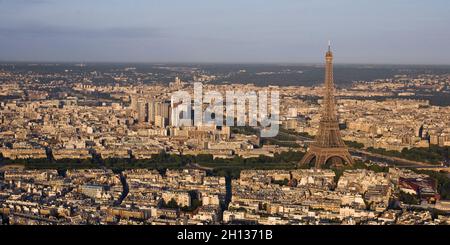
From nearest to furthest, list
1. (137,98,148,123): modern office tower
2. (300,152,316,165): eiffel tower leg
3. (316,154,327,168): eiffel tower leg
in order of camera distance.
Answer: (316,154,327,168): eiffel tower leg → (300,152,316,165): eiffel tower leg → (137,98,148,123): modern office tower

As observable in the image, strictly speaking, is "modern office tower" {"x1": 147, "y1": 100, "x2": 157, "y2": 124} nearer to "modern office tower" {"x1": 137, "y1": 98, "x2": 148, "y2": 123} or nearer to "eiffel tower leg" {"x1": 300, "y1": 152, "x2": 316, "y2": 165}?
"modern office tower" {"x1": 137, "y1": 98, "x2": 148, "y2": 123}

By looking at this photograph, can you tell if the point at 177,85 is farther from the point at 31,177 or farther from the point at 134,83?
the point at 31,177

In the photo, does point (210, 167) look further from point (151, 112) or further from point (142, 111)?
point (142, 111)

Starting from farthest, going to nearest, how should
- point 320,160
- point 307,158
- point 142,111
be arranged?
point 142,111 < point 307,158 < point 320,160

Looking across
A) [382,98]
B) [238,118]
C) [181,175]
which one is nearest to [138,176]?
[181,175]

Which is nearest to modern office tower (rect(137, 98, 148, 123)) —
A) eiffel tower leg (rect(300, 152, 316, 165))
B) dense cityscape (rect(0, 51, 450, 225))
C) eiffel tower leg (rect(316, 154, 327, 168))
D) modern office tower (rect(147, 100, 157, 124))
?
dense cityscape (rect(0, 51, 450, 225))

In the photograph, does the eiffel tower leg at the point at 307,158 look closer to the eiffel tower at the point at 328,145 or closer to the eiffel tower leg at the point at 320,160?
the eiffel tower at the point at 328,145

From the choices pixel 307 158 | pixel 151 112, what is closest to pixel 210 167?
pixel 307 158

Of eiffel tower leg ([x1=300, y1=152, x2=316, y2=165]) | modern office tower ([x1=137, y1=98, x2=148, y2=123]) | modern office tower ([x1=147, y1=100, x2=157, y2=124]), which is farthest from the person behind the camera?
modern office tower ([x1=137, y1=98, x2=148, y2=123])

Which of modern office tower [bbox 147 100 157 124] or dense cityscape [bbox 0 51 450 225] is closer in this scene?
dense cityscape [bbox 0 51 450 225]
